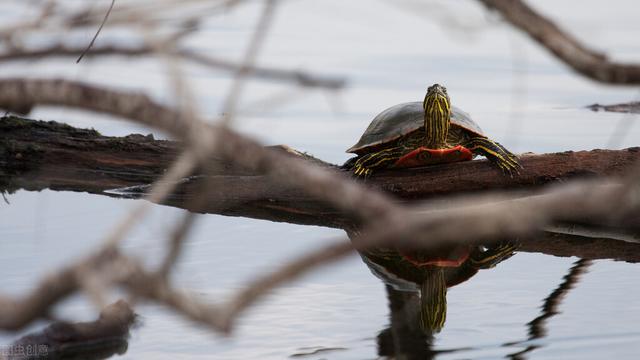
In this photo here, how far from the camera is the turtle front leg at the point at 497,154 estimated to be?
5.02 m

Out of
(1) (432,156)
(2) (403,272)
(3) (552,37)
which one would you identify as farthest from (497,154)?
(3) (552,37)

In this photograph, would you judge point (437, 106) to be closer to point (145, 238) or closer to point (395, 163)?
point (395, 163)

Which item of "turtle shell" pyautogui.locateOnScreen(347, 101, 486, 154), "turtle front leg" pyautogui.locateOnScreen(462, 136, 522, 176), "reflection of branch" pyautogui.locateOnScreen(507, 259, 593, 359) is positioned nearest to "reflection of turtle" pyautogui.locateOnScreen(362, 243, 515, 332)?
"reflection of branch" pyautogui.locateOnScreen(507, 259, 593, 359)

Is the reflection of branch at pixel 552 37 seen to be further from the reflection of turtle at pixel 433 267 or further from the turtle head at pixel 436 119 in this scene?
the turtle head at pixel 436 119

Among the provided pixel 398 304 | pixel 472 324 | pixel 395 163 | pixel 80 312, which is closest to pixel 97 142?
pixel 395 163

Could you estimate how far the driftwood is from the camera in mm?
5023

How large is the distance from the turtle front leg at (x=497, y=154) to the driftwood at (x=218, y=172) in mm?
44

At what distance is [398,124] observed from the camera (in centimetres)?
554

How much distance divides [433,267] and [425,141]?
1.33 metres

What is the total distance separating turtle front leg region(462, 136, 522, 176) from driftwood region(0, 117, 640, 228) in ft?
0.14

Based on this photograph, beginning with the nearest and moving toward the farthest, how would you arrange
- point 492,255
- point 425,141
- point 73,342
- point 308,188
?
point 308,188
point 73,342
point 492,255
point 425,141

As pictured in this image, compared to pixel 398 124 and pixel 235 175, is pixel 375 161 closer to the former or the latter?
pixel 398 124

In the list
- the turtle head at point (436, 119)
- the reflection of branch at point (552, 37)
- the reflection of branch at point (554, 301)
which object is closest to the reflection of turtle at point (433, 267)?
the reflection of branch at point (554, 301)

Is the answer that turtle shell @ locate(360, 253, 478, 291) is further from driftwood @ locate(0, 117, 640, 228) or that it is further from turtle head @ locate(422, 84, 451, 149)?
turtle head @ locate(422, 84, 451, 149)
